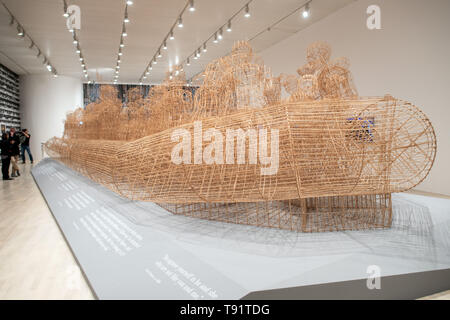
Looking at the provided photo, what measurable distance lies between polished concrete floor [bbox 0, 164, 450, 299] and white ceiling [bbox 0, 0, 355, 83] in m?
3.22

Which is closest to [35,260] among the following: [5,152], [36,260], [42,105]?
[36,260]

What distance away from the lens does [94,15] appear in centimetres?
595

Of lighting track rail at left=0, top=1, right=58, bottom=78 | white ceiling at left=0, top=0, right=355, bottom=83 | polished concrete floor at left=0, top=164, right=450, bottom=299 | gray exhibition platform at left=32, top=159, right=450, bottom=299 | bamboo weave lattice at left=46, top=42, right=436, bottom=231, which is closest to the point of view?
gray exhibition platform at left=32, top=159, right=450, bottom=299

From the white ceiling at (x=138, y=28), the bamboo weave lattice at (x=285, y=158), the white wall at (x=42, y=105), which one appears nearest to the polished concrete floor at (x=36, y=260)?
the bamboo weave lattice at (x=285, y=158)

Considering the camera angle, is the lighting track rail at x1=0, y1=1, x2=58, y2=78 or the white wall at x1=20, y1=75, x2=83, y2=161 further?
the white wall at x1=20, y1=75, x2=83, y2=161

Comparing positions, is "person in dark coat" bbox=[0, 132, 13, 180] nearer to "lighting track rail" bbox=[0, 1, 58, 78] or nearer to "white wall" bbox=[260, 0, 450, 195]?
"lighting track rail" bbox=[0, 1, 58, 78]

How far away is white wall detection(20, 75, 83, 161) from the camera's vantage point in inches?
429

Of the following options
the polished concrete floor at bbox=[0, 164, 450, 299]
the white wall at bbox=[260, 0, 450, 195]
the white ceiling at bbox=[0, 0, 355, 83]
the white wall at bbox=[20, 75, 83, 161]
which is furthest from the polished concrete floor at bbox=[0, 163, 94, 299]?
the white wall at bbox=[20, 75, 83, 161]

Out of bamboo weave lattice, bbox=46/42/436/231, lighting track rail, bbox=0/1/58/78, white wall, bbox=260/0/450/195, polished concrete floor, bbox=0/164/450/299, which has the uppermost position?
lighting track rail, bbox=0/1/58/78

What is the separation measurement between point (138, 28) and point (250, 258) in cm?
646

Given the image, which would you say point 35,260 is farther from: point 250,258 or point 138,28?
point 138,28

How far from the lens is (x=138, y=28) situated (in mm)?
6695

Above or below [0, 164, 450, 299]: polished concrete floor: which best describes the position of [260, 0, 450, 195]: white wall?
above

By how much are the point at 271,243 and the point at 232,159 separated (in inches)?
23.0
